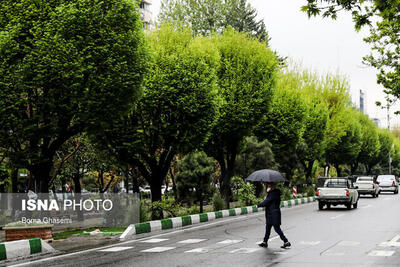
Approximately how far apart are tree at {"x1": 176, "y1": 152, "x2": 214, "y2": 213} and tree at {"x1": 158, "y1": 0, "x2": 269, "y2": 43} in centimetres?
2550

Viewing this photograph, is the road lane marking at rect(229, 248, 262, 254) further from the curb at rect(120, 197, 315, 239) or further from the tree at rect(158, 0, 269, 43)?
the tree at rect(158, 0, 269, 43)

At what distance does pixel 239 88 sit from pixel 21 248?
18957 mm

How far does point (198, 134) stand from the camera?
885 inches

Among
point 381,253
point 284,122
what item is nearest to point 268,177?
point 381,253

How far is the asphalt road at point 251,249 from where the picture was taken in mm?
10047

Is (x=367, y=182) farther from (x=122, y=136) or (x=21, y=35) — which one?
(x=21, y=35)

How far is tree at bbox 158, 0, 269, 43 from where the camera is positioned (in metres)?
47.9

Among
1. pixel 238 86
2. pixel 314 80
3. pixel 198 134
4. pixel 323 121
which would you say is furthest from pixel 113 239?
pixel 314 80

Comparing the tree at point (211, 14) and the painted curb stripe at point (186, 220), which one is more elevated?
the tree at point (211, 14)

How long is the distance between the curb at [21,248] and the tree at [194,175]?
428 inches

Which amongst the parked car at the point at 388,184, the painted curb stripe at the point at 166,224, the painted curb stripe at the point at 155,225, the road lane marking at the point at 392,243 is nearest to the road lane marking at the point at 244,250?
the road lane marking at the point at 392,243

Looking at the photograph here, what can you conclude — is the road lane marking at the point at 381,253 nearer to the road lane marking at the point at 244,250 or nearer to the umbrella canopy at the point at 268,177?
the road lane marking at the point at 244,250

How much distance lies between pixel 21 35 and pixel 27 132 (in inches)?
121

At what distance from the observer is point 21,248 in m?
11.5
